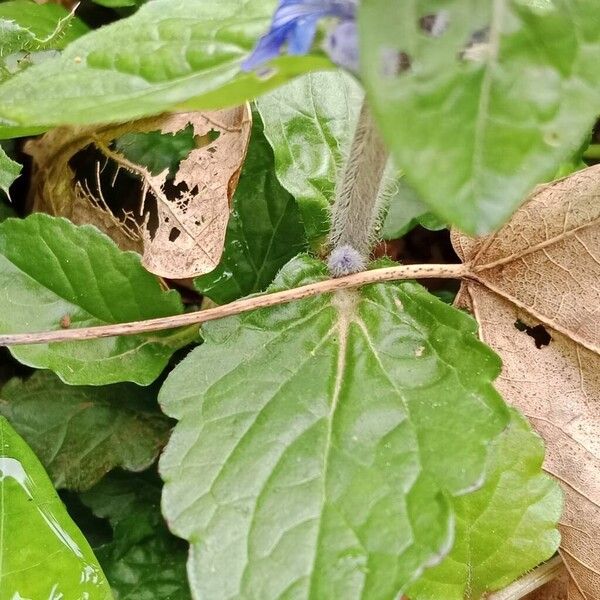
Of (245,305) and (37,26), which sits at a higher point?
(37,26)

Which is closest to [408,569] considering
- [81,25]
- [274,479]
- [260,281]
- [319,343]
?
[274,479]

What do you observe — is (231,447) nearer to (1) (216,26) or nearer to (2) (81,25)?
(1) (216,26)

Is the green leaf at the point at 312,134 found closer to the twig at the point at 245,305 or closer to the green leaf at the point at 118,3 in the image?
the twig at the point at 245,305

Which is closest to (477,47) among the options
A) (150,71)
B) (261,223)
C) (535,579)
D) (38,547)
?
(150,71)

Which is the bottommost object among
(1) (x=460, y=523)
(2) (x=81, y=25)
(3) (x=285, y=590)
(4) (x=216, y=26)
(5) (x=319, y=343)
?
(1) (x=460, y=523)

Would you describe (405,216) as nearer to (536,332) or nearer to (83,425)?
(536,332)

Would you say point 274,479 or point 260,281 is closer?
point 274,479

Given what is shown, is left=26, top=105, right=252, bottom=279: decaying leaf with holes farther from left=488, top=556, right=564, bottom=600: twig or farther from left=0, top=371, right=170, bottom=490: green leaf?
left=488, top=556, right=564, bottom=600: twig

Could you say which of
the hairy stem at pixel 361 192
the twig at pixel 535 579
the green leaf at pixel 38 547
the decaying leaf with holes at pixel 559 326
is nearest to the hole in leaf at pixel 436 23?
the hairy stem at pixel 361 192

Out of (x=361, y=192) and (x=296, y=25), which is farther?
(x=361, y=192)
